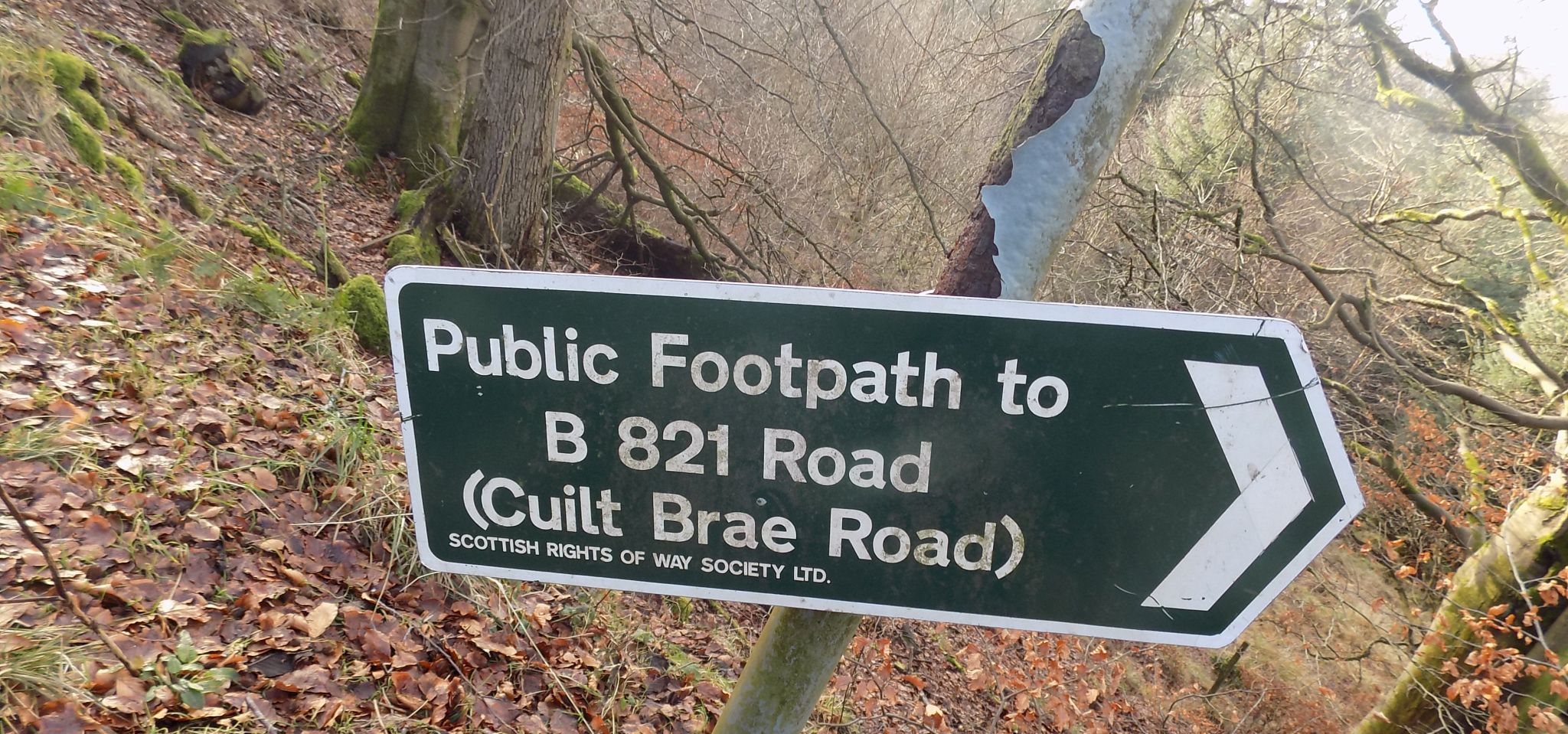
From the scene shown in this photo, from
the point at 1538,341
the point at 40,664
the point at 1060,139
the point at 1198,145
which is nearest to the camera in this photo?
the point at 1060,139

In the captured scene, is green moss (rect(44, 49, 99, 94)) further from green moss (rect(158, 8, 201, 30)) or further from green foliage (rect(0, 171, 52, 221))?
green moss (rect(158, 8, 201, 30))

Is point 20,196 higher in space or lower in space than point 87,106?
lower

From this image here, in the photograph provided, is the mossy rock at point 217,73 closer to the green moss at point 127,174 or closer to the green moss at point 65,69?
the green moss at point 65,69

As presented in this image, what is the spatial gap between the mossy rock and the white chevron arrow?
8534mm

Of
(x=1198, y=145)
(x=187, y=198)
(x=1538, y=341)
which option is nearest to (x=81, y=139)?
(x=187, y=198)

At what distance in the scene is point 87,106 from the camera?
474 cm

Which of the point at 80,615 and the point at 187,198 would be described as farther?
the point at 187,198

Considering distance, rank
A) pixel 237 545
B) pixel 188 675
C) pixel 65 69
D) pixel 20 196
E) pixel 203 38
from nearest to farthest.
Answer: pixel 188 675
pixel 237 545
pixel 20 196
pixel 65 69
pixel 203 38

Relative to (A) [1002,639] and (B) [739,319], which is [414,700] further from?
(A) [1002,639]

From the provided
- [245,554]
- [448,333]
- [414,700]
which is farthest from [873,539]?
Result: [245,554]

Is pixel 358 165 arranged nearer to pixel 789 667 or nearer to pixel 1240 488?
pixel 789 667

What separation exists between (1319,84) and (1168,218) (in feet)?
11.4

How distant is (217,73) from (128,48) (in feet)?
2.08

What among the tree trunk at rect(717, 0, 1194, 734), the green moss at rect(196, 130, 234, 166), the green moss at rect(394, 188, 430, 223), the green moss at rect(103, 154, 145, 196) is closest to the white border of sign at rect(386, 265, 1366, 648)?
the tree trunk at rect(717, 0, 1194, 734)
